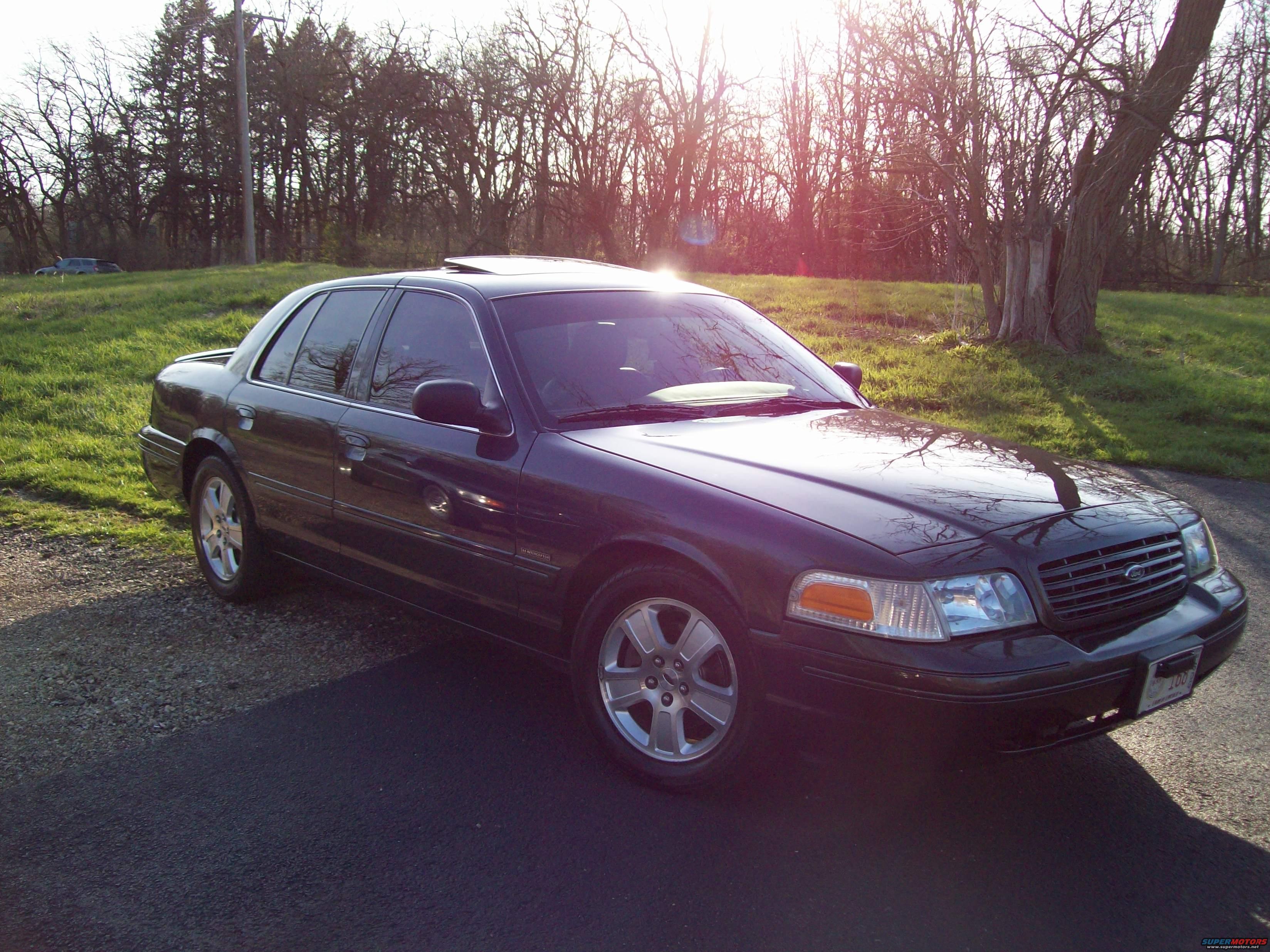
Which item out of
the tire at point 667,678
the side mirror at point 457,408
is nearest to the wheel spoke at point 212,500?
the side mirror at point 457,408

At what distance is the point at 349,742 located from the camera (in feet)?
11.5

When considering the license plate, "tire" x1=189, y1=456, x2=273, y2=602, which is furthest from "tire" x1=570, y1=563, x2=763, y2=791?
"tire" x1=189, y1=456, x2=273, y2=602

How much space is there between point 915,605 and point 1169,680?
86cm

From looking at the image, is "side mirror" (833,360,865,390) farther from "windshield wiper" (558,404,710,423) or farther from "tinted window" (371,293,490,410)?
"tinted window" (371,293,490,410)

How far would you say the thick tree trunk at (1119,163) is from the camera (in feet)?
37.5

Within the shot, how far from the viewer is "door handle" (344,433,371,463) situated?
4086 millimetres

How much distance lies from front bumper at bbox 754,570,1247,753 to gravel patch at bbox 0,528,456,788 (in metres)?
1.65

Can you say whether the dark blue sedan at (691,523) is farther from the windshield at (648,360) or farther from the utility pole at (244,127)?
the utility pole at (244,127)

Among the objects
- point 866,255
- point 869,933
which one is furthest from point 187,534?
point 866,255

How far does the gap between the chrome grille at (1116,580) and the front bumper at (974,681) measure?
0.07 m

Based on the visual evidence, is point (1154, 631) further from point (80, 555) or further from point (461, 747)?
point (80, 555)

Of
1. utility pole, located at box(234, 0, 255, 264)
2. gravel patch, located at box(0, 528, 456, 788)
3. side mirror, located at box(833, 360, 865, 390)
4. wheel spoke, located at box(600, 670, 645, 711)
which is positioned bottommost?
gravel patch, located at box(0, 528, 456, 788)

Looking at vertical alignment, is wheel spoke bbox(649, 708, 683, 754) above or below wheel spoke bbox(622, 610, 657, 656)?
below

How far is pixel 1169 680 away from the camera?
2867mm
